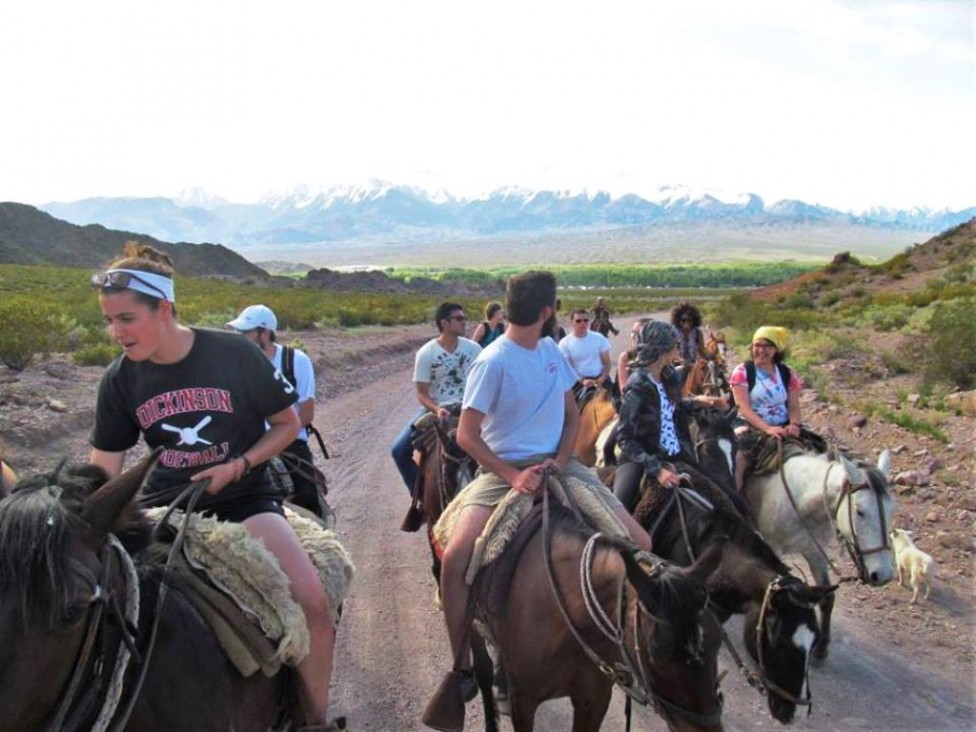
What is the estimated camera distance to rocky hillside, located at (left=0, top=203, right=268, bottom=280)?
79.3 meters

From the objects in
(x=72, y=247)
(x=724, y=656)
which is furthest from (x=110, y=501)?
(x=72, y=247)

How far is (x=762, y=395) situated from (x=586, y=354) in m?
3.50

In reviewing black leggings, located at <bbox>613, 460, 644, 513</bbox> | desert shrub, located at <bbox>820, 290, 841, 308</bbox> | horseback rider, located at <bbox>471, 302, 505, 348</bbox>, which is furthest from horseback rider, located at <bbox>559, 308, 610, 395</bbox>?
desert shrub, located at <bbox>820, 290, 841, 308</bbox>

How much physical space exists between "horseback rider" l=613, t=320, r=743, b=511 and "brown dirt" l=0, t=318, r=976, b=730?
1.52m

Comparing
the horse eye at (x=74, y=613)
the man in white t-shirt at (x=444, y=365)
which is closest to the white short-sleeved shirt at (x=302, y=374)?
the man in white t-shirt at (x=444, y=365)

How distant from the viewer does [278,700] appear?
3.71m

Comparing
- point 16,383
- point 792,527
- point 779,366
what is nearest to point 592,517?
point 792,527

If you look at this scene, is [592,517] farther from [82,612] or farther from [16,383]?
[16,383]

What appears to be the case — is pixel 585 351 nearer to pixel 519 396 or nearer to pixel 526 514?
pixel 519 396

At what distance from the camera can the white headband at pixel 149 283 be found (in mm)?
3197

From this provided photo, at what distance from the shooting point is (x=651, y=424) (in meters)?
5.70

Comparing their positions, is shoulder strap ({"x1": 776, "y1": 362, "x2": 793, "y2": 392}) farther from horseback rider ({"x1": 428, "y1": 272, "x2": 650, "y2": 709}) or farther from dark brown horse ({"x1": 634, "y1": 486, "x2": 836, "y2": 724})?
horseback rider ({"x1": 428, "y1": 272, "x2": 650, "y2": 709})

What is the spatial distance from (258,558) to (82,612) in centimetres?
98

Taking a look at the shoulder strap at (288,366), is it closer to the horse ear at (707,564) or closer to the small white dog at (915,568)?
the horse ear at (707,564)
